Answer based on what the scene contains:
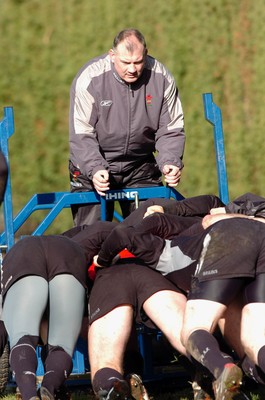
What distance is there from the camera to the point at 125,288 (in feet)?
19.9

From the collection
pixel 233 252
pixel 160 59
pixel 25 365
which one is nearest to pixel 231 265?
pixel 233 252

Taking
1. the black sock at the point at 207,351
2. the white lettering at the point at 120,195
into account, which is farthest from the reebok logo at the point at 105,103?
the black sock at the point at 207,351

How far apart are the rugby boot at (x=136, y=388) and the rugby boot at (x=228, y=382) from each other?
2.59 feet

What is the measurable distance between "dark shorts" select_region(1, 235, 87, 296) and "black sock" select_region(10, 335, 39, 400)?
1.21 feet

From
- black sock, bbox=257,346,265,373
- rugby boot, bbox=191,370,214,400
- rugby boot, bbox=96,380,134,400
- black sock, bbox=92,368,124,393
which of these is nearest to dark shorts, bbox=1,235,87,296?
black sock, bbox=92,368,124,393

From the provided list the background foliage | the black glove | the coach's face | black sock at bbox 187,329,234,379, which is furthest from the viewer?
the background foliage

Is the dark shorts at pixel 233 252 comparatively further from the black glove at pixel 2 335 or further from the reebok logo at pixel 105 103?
the reebok logo at pixel 105 103

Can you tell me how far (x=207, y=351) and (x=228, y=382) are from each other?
10.7 inches

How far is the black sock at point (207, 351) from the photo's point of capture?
5.34 m

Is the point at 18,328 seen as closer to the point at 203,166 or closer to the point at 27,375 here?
the point at 27,375

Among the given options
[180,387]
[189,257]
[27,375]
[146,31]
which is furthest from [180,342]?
[146,31]

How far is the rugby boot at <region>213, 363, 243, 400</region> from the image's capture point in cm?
520

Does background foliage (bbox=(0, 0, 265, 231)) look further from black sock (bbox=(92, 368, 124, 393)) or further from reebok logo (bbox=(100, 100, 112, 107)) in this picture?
black sock (bbox=(92, 368, 124, 393))

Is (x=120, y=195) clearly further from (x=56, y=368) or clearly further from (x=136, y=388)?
(x=56, y=368)
